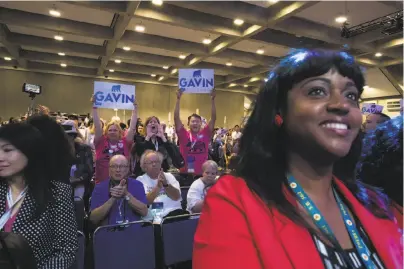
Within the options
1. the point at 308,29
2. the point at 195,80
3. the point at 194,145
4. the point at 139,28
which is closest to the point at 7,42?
the point at 139,28

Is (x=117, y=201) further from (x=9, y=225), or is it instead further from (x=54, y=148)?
(x=9, y=225)

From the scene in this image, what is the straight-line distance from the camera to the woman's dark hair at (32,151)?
171 cm

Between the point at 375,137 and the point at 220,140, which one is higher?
the point at 375,137

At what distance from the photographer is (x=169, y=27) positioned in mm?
9070

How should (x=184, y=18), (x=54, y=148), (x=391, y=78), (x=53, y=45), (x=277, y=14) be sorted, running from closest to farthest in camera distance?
(x=54, y=148) → (x=277, y=14) → (x=184, y=18) → (x=53, y=45) → (x=391, y=78)

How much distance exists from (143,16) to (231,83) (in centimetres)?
1042

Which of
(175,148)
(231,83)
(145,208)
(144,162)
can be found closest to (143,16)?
(175,148)

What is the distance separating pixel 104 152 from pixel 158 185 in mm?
1206

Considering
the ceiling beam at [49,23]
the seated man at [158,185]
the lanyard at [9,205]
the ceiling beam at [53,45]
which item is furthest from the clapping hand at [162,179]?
the ceiling beam at [53,45]

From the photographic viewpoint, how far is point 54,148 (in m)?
1.92

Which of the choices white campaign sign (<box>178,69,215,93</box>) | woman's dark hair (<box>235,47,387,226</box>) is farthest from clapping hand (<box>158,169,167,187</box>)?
woman's dark hair (<box>235,47,387,226</box>)

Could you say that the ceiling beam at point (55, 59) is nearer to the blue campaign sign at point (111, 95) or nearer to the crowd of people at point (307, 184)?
the blue campaign sign at point (111, 95)

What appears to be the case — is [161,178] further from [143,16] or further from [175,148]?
[143,16]

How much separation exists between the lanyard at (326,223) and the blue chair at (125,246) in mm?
1983
